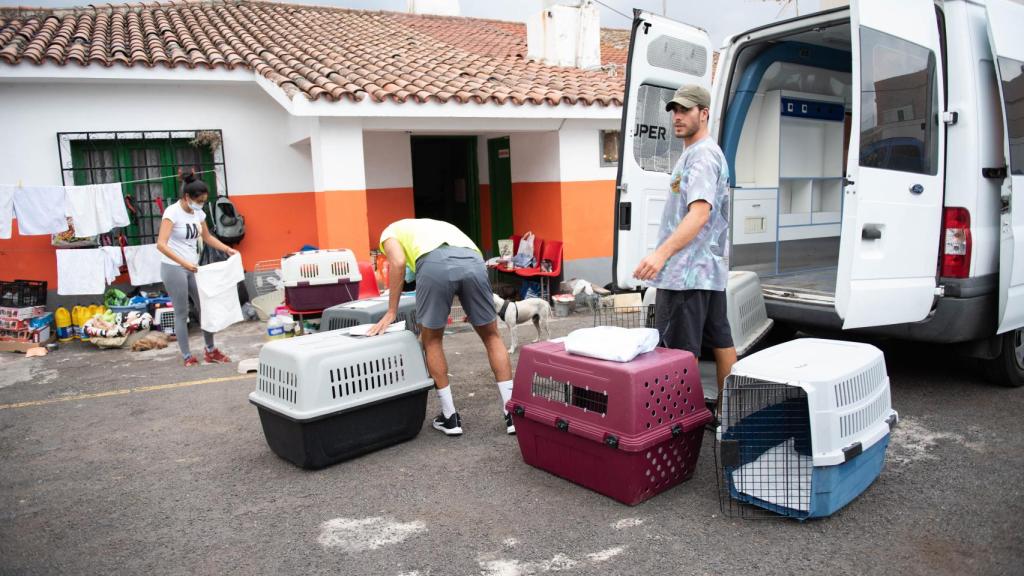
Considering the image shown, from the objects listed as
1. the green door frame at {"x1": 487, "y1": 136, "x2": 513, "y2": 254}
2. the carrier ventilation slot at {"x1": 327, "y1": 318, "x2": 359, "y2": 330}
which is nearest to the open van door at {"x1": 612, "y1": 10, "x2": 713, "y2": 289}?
the carrier ventilation slot at {"x1": 327, "y1": 318, "x2": 359, "y2": 330}

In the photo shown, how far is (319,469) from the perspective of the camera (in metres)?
4.07

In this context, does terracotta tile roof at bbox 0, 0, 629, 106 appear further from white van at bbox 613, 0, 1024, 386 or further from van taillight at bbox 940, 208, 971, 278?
van taillight at bbox 940, 208, 971, 278

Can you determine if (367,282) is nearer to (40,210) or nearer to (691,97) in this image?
(40,210)

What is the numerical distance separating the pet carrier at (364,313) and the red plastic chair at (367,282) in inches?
76.5

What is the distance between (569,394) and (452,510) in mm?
801

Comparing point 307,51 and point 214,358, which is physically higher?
point 307,51

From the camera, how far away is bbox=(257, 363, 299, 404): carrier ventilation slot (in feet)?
12.8

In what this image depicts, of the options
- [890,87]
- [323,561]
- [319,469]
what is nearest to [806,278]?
[890,87]

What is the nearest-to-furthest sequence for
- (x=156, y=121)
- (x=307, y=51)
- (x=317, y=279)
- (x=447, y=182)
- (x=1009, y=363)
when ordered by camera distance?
(x=1009, y=363) → (x=317, y=279) → (x=156, y=121) → (x=307, y=51) → (x=447, y=182)

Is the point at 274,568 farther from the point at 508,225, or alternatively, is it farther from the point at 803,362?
the point at 508,225

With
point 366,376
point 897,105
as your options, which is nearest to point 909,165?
point 897,105

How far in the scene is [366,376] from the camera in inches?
162

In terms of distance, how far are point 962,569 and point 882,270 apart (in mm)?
1843

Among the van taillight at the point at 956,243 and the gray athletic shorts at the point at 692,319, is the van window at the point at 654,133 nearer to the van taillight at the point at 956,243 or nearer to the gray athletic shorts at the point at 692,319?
the gray athletic shorts at the point at 692,319
